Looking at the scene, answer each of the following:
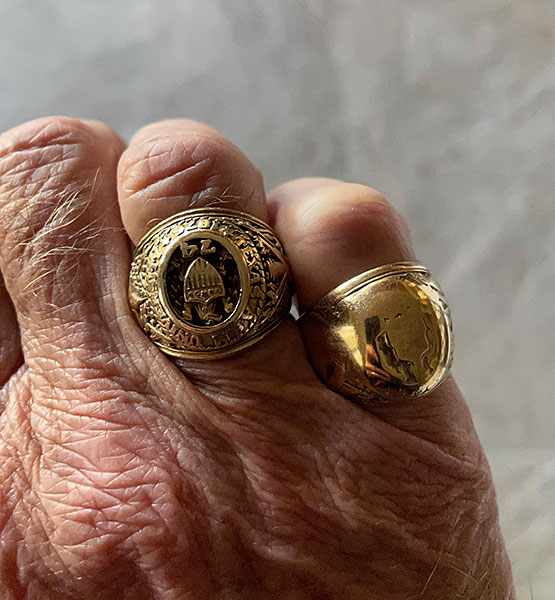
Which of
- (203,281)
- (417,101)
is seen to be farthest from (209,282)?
(417,101)

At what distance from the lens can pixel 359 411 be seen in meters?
0.64

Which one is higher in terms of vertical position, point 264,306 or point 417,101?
point 417,101

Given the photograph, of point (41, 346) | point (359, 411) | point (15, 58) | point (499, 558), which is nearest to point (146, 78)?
point (15, 58)

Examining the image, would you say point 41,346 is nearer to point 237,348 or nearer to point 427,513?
point 237,348

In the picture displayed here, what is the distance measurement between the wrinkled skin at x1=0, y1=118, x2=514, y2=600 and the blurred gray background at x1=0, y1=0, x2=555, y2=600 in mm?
410

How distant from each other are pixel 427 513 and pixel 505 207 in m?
0.56

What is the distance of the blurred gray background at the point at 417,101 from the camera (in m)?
1.03

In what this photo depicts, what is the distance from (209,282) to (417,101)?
2.06 feet

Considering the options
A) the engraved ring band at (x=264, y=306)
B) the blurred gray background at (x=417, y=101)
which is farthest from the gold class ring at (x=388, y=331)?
the blurred gray background at (x=417, y=101)

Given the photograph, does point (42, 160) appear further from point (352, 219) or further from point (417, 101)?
point (417, 101)

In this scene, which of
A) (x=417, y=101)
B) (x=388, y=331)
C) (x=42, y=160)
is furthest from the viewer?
(x=417, y=101)

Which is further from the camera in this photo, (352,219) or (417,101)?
(417,101)

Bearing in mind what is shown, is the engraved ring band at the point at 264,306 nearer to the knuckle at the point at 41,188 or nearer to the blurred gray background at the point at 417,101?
the knuckle at the point at 41,188

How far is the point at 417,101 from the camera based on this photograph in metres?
1.04
